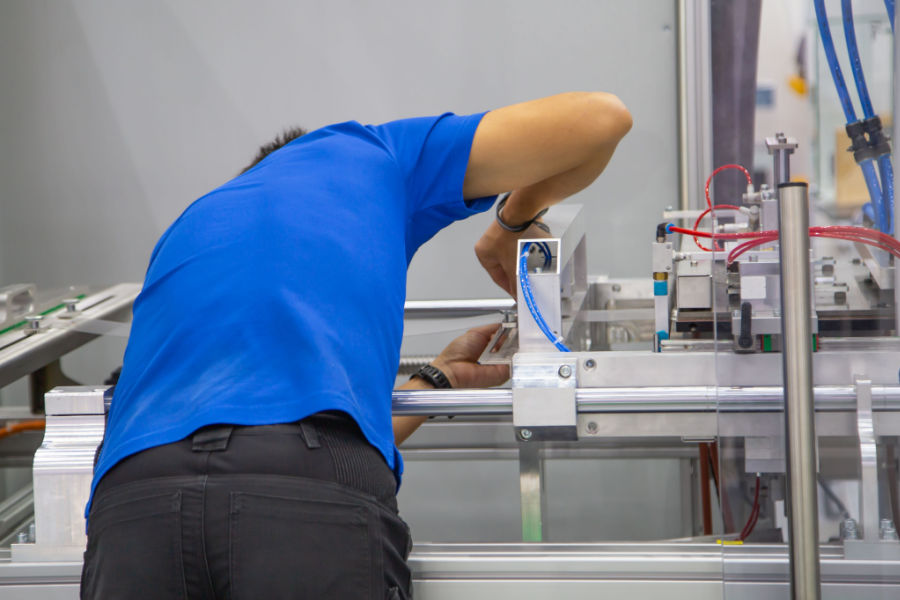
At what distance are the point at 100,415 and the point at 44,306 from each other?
95 centimetres

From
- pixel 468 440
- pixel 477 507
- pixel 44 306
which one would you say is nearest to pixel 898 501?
pixel 468 440

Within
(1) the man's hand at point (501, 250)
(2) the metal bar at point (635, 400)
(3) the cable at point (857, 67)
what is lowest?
(2) the metal bar at point (635, 400)

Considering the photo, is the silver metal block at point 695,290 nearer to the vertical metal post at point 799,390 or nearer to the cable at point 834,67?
the cable at point 834,67

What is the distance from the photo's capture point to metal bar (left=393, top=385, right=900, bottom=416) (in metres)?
0.90

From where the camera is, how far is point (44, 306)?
1.90 m

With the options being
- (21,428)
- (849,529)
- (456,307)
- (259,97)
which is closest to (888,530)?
(849,529)

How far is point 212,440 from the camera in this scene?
2.73 feet

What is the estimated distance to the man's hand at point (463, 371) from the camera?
4.26 feet

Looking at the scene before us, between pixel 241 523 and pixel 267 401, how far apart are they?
12 cm

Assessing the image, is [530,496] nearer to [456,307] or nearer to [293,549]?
[293,549]

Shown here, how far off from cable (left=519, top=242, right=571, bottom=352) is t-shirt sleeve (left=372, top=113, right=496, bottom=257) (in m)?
0.13

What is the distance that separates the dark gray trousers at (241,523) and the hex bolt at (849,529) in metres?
0.46

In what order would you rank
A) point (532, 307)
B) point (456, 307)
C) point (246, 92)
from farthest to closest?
point (246, 92) → point (456, 307) → point (532, 307)

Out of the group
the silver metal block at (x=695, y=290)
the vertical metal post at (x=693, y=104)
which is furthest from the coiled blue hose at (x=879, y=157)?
the vertical metal post at (x=693, y=104)
